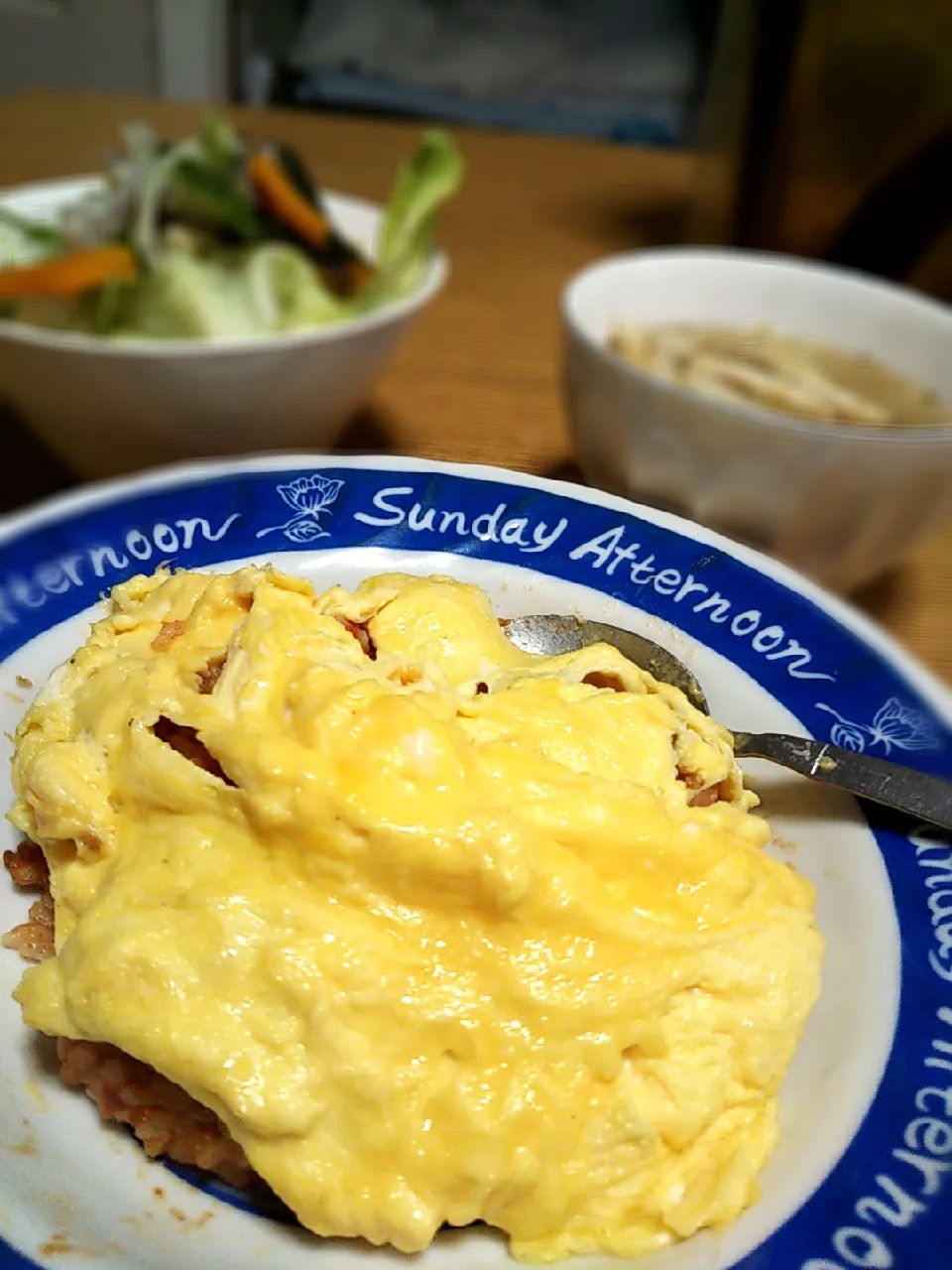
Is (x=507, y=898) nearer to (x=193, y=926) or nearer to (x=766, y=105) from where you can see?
(x=193, y=926)

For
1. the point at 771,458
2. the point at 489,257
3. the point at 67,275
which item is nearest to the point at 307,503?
the point at 771,458

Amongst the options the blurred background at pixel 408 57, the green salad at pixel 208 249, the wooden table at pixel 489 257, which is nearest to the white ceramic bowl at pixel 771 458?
the wooden table at pixel 489 257

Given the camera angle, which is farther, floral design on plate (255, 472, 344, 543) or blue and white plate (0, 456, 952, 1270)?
floral design on plate (255, 472, 344, 543)

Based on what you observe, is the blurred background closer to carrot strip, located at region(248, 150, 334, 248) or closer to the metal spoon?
carrot strip, located at region(248, 150, 334, 248)

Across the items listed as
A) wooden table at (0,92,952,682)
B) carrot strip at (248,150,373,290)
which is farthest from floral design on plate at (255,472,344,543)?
carrot strip at (248,150,373,290)

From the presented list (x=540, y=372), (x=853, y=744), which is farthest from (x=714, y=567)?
(x=540, y=372)

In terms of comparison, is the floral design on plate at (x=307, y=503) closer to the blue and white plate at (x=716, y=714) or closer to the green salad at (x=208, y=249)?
the blue and white plate at (x=716, y=714)
